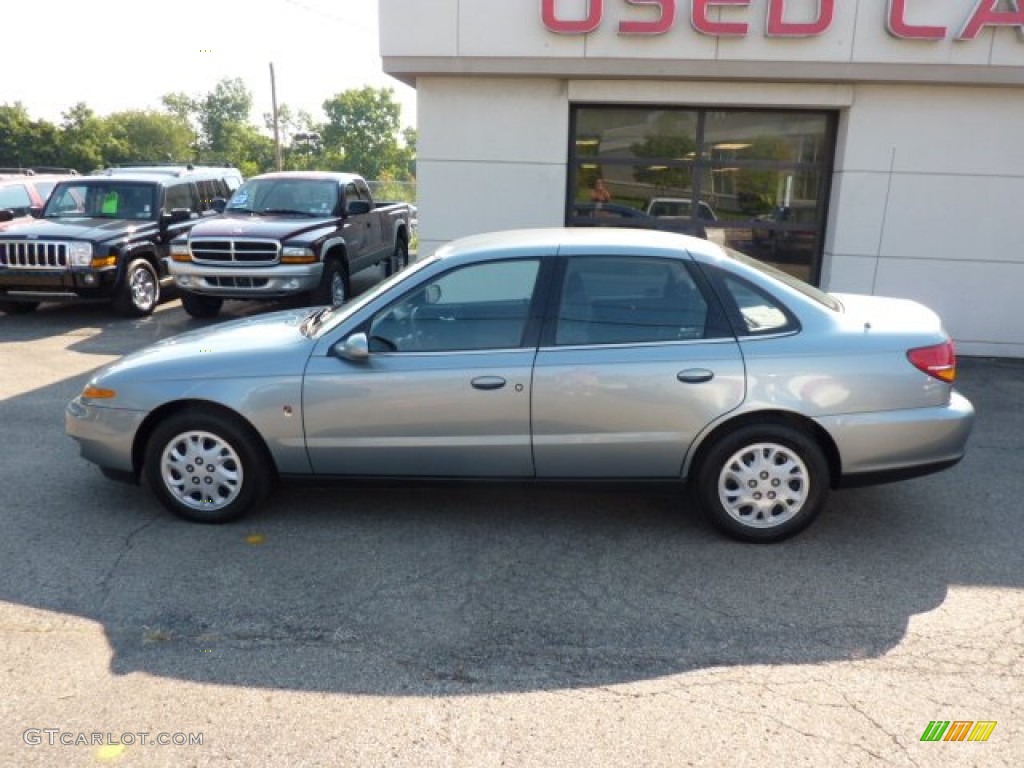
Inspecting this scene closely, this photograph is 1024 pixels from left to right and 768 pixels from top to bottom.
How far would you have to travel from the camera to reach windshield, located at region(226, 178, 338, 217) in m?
11.2

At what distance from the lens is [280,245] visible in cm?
970

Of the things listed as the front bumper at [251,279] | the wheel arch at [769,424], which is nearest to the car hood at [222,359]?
the wheel arch at [769,424]

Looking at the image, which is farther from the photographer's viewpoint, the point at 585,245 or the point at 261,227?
the point at 261,227

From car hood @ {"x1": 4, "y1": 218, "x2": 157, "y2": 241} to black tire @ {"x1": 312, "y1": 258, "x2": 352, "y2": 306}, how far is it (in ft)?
9.45

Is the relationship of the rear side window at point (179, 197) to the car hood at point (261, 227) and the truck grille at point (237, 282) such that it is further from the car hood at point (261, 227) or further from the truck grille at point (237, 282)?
the truck grille at point (237, 282)

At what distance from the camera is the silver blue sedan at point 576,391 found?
Answer: 13.5 feet

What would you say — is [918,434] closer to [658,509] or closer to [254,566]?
[658,509]

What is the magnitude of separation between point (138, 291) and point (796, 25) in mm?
8719

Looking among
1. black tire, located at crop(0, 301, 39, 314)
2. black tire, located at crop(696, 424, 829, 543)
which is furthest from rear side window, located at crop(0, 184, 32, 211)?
black tire, located at crop(696, 424, 829, 543)

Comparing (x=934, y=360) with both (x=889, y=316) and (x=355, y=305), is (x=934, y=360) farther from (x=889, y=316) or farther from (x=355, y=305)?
(x=355, y=305)

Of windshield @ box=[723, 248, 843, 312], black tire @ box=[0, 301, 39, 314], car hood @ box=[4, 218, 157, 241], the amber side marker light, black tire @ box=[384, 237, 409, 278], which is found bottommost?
black tire @ box=[0, 301, 39, 314]

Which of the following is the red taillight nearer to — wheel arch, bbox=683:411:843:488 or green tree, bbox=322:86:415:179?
wheel arch, bbox=683:411:843:488

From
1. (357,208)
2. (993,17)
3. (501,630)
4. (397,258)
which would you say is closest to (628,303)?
(501,630)

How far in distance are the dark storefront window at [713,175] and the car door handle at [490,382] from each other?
553 centimetres
